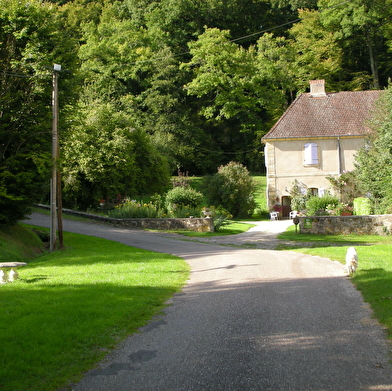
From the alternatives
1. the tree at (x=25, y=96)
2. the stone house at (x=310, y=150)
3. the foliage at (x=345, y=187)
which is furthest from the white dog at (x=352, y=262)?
the stone house at (x=310, y=150)

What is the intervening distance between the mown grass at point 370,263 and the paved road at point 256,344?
240 millimetres

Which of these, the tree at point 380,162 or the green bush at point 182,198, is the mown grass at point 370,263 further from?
the green bush at point 182,198

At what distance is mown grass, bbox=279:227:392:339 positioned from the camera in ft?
25.8

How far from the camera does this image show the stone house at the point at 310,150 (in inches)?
1430

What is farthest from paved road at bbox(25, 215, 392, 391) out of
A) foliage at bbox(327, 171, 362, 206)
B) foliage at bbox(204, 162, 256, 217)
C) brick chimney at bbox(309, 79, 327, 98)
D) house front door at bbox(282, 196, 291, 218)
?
brick chimney at bbox(309, 79, 327, 98)

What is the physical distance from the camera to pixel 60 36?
20.2 meters

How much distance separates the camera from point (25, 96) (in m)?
Answer: 19.5

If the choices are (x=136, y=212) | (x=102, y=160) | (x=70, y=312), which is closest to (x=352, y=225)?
(x=136, y=212)

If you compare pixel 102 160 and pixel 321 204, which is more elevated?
pixel 102 160

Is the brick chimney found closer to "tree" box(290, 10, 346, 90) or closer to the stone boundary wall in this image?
"tree" box(290, 10, 346, 90)

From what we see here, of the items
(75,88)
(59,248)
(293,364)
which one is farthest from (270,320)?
(75,88)

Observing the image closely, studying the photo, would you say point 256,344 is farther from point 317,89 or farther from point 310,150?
point 317,89

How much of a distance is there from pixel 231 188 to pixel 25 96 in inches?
713

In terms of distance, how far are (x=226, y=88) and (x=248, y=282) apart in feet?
154
